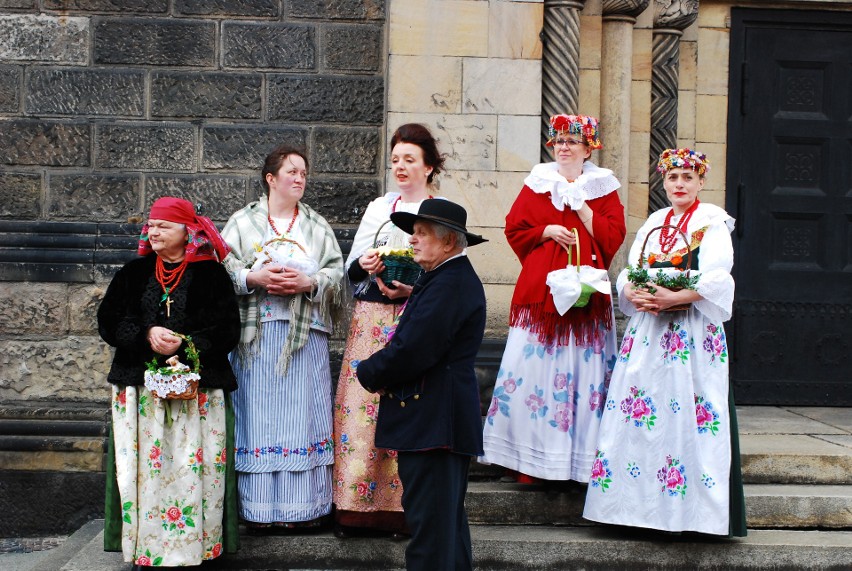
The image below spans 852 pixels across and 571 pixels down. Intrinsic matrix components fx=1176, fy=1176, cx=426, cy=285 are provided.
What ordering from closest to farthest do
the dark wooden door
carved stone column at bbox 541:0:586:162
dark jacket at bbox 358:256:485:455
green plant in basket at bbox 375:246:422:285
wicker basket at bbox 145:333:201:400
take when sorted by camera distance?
dark jacket at bbox 358:256:485:455, wicker basket at bbox 145:333:201:400, green plant in basket at bbox 375:246:422:285, carved stone column at bbox 541:0:586:162, the dark wooden door

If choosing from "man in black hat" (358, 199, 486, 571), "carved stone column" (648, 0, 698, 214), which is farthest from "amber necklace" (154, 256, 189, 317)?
"carved stone column" (648, 0, 698, 214)

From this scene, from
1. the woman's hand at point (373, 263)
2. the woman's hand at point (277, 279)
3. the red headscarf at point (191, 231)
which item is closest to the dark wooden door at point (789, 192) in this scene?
the woman's hand at point (373, 263)

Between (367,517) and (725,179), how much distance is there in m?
3.83

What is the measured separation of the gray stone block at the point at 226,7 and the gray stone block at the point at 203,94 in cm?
36

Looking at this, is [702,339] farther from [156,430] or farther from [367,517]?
[156,430]

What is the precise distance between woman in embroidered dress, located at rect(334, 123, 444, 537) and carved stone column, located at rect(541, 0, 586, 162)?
5.77ft

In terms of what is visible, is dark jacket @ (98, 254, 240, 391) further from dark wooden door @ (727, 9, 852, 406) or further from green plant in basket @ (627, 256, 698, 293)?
dark wooden door @ (727, 9, 852, 406)

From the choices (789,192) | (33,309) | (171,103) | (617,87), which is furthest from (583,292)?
(33,309)

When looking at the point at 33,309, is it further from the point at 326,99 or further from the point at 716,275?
the point at 716,275

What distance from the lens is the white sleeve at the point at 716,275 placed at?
16.9ft

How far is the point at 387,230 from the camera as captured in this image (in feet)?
17.6

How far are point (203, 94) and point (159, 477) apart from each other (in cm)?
282

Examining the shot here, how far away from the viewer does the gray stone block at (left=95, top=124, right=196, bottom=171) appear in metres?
6.94

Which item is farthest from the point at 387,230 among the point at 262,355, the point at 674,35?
the point at 674,35
